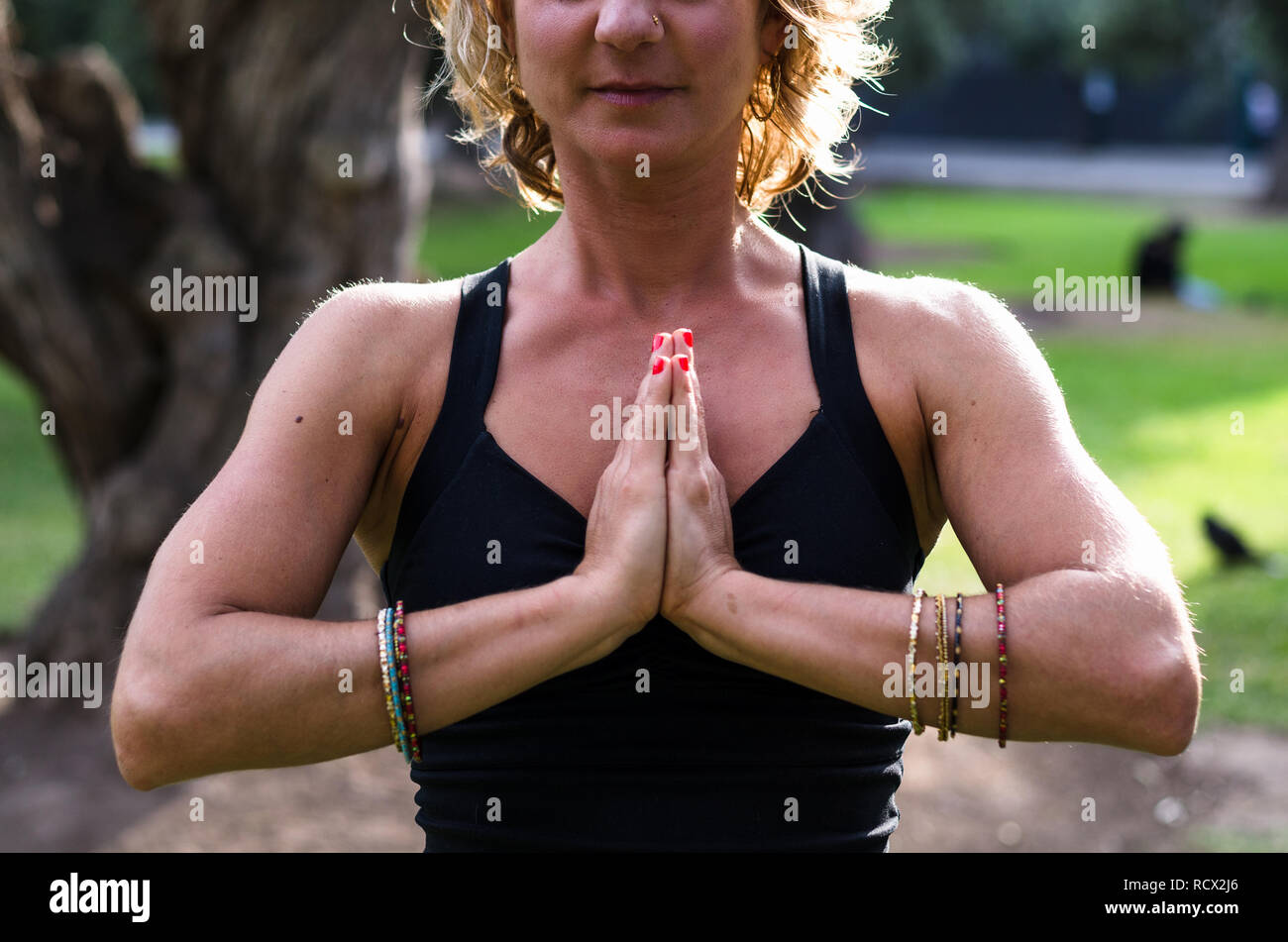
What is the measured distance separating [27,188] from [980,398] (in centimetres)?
517

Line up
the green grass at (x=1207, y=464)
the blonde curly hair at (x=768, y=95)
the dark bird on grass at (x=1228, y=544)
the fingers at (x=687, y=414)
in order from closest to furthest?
the fingers at (x=687, y=414) < the blonde curly hair at (x=768, y=95) < the green grass at (x=1207, y=464) < the dark bird on grass at (x=1228, y=544)

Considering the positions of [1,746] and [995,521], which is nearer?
[995,521]

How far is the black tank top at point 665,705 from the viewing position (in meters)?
2.09

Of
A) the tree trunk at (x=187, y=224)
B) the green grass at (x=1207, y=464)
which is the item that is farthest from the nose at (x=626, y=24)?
the green grass at (x=1207, y=464)

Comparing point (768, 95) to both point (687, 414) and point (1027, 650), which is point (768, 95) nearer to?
point (687, 414)

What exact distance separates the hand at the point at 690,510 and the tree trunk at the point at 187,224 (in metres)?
4.56

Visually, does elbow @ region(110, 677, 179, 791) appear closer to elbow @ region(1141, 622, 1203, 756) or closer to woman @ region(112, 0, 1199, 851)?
woman @ region(112, 0, 1199, 851)

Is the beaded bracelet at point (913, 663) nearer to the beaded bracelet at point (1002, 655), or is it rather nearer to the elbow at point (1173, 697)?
the beaded bracelet at point (1002, 655)

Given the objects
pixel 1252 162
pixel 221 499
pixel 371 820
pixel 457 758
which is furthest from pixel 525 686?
pixel 1252 162

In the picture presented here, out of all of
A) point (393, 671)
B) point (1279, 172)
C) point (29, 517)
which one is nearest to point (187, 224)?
point (393, 671)

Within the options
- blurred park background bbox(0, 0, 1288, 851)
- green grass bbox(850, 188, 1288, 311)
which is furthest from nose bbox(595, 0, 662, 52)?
green grass bbox(850, 188, 1288, 311)

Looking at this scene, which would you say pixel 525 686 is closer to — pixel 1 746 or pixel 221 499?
pixel 221 499

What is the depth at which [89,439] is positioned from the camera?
6629 mm
